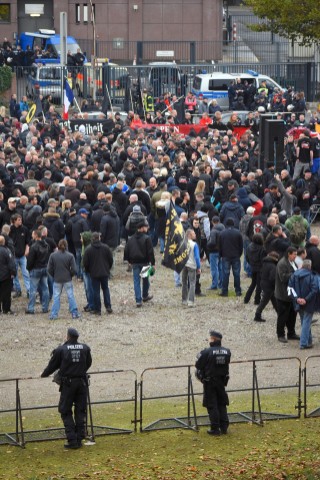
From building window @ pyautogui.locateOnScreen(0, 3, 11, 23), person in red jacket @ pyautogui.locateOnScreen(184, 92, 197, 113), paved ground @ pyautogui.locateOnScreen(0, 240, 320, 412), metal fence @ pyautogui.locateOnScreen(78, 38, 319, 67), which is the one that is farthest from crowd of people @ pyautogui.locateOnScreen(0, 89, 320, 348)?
building window @ pyautogui.locateOnScreen(0, 3, 11, 23)

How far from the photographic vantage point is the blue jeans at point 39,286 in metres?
23.4

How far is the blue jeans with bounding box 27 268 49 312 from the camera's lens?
23.4 m

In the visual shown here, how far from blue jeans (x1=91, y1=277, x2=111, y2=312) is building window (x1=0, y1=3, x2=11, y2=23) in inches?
1716

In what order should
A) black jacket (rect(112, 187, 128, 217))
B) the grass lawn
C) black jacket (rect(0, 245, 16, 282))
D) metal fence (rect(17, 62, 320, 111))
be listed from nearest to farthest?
the grass lawn, black jacket (rect(0, 245, 16, 282)), black jacket (rect(112, 187, 128, 217)), metal fence (rect(17, 62, 320, 111))

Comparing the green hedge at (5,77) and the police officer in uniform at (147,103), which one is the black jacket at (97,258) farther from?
the green hedge at (5,77)

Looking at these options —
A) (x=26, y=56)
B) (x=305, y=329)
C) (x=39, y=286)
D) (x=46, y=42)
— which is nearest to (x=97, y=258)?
(x=39, y=286)

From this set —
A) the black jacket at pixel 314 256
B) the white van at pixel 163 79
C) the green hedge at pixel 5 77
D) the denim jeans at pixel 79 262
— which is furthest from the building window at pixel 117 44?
the black jacket at pixel 314 256

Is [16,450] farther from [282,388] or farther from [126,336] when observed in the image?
[126,336]

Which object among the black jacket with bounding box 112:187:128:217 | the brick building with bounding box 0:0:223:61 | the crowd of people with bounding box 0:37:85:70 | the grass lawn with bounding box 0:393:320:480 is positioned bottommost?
the grass lawn with bounding box 0:393:320:480

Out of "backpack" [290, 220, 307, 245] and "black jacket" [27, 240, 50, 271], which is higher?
"backpack" [290, 220, 307, 245]

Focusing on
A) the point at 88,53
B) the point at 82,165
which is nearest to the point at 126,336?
the point at 82,165

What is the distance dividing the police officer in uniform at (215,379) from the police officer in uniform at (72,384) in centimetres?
144

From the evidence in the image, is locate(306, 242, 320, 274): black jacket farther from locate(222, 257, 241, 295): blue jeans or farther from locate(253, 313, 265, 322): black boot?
locate(222, 257, 241, 295): blue jeans

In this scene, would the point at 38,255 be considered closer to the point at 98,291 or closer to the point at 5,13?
the point at 98,291
